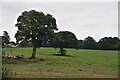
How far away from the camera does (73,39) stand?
57469 mm

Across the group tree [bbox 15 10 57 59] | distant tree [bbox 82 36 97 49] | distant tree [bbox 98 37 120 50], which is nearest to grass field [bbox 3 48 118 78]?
tree [bbox 15 10 57 59]

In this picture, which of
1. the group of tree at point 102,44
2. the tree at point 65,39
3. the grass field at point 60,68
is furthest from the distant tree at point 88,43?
the grass field at point 60,68

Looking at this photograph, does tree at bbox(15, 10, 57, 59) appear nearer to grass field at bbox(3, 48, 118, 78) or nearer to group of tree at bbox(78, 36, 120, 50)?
grass field at bbox(3, 48, 118, 78)

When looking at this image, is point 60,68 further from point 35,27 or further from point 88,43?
point 88,43

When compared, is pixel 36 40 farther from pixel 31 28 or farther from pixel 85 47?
pixel 85 47

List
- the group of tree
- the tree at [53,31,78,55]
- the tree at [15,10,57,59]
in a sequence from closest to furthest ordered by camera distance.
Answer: the tree at [15,10,57,59] < the tree at [53,31,78,55] < the group of tree

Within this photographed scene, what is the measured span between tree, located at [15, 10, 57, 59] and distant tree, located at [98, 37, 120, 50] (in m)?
74.6

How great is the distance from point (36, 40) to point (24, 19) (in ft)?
13.6

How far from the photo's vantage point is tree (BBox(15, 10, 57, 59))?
→ 1421 inches

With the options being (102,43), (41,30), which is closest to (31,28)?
(41,30)

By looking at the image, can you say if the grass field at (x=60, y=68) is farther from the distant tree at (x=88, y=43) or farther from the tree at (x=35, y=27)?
the distant tree at (x=88, y=43)

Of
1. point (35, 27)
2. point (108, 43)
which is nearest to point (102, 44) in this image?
point (108, 43)

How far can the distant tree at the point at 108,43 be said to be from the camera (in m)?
108

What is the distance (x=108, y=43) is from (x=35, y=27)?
80150 millimetres
